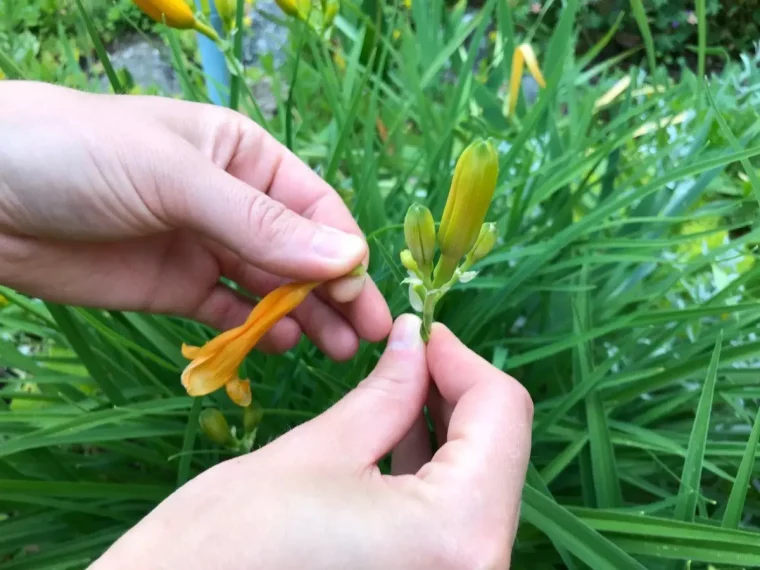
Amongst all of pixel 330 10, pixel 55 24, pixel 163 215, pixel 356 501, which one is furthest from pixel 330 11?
pixel 55 24

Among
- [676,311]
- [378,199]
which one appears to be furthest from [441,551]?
[378,199]

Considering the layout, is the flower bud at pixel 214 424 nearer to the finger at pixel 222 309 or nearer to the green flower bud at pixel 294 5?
the finger at pixel 222 309

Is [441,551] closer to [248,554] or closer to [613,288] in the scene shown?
[248,554]

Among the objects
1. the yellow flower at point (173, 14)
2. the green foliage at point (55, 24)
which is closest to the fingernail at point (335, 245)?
the yellow flower at point (173, 14)

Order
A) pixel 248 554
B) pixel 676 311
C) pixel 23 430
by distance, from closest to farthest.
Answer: pixel 248 554
pixel 676 311
pixel 23 430

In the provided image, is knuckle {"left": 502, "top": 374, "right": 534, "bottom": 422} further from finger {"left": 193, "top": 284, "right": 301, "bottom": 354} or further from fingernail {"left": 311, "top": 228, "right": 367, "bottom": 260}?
finger {"left": 193, "top": 284, "right": 301, "bottom": 354}

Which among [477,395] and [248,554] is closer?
[248,554]

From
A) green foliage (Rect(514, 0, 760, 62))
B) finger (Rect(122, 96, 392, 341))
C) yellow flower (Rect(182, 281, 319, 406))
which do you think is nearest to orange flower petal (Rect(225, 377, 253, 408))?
yellow flower (Rect(182, 281, 319, 406))

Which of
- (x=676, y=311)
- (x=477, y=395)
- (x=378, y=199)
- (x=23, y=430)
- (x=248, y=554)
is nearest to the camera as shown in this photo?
(x=248, y=554)
